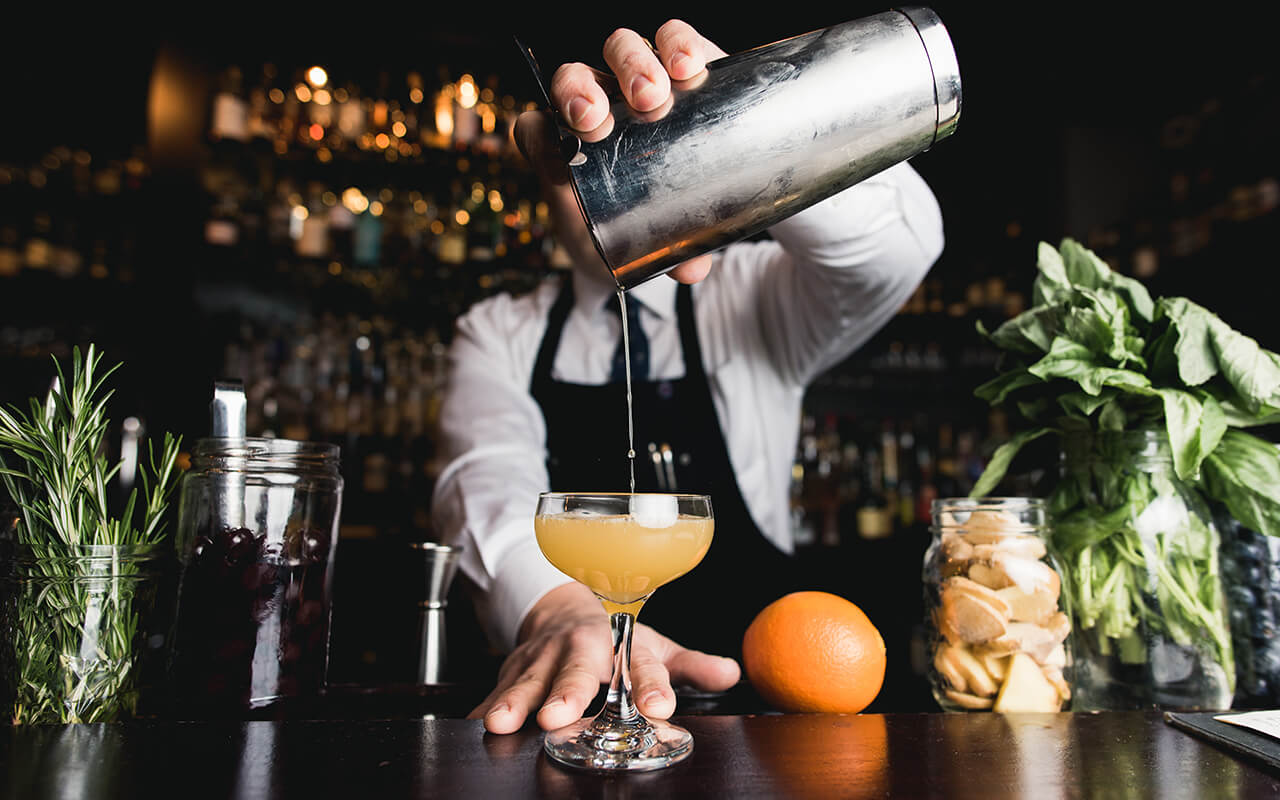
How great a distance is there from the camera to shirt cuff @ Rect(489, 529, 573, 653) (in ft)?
3.53

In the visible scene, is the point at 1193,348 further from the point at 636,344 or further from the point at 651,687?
the point at 636,344

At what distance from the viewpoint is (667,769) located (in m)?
0.58

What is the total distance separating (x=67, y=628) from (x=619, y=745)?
0.45m

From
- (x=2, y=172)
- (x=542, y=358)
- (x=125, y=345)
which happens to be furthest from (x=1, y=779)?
(x=2, y=172)

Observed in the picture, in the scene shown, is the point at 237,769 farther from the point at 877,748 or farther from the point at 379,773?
the point at 877,748

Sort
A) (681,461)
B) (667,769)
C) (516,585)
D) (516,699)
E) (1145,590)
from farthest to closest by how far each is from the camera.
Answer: (681,461) < (516,585) < (1145,590) < (516,699) < (667,769)

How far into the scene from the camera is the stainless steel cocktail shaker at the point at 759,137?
0.69 meters

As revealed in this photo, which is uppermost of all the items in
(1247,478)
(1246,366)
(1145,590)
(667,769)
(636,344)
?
(636,344)

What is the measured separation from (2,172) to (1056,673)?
11.8 ft

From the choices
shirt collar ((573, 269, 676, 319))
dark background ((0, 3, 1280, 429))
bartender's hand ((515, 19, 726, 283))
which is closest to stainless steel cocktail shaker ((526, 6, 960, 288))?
bartender's hand ((515, 19, 726, 283))

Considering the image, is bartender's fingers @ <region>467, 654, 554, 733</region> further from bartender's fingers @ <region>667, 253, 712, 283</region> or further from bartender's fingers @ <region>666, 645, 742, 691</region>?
bartender's fingers @ <region>667, 253, 712, 283</region>

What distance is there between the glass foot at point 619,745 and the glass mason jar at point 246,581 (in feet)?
0.89

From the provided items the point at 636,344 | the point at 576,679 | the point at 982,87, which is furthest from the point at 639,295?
the point at 982,87

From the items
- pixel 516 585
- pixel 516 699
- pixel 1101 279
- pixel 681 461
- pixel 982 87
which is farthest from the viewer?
pixel 982 87
